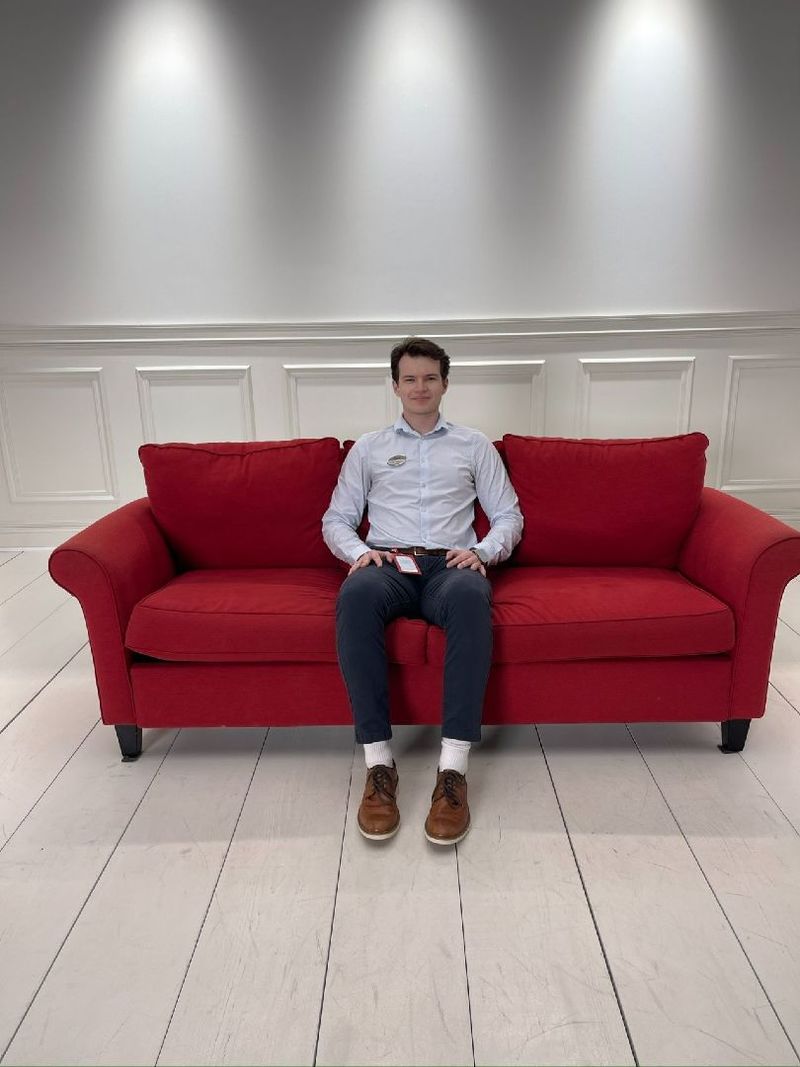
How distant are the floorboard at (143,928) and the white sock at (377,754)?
0.34 meters

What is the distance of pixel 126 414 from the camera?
3.71 meters

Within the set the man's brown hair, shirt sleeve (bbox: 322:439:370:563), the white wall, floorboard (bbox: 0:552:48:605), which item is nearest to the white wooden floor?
shirt sleeve (bbox: 322:439:370:563)

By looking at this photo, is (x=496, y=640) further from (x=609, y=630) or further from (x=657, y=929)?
(x=657, y=929)

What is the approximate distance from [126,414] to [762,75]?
10.9 feet

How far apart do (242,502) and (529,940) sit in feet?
4.63

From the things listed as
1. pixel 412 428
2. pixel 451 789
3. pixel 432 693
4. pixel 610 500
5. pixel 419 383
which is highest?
pixel 419 383

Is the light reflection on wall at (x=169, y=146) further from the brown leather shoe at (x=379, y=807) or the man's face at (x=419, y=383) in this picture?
the brown leather shoe at (x=379, y=807)

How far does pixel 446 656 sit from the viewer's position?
177 cm

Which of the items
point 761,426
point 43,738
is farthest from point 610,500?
point 761,426

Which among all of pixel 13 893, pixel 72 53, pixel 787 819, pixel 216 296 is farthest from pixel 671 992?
pixel 72 53

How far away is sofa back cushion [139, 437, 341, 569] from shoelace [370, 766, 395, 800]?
0.76m

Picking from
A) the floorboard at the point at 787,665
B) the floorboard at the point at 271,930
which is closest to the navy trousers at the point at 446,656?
the floorboard at the point at 271,930

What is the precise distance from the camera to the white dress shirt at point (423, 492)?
2.14m

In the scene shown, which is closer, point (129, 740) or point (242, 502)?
point (129, 740)
